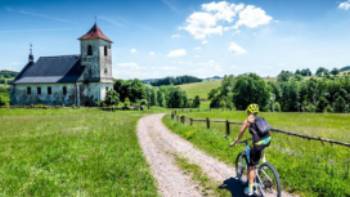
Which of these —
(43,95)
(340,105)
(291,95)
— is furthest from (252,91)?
(43,95)

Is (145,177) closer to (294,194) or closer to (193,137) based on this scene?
(294,194)

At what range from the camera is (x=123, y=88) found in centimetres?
6331

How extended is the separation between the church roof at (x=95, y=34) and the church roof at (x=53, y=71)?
17.8ft

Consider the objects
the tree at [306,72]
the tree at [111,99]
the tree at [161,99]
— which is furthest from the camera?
the tree at [306,72]

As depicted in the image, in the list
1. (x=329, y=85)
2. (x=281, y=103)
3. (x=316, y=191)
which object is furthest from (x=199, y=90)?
(x=316, y=191)

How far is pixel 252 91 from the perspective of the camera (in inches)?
2995

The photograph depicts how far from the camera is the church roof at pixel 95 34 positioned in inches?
2274

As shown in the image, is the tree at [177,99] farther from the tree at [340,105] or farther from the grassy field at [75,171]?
the grassy field at [75,171]

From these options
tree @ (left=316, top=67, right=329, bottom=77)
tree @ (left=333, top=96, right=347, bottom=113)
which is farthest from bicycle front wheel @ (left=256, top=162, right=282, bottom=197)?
tree @ (left=316, top=67, right=329, bottom=77)

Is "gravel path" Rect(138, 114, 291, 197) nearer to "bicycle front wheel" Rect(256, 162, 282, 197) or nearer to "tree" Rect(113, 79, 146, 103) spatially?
"bicycle front wheel" Rect(256, 162, 282, 197)

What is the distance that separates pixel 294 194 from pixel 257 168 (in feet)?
4.49

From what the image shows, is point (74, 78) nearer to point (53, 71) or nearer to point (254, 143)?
point (53, 71)

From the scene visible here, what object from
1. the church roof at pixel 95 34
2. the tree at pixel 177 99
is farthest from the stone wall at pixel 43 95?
the tree at pixel 177 99

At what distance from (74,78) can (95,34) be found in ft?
34.6
